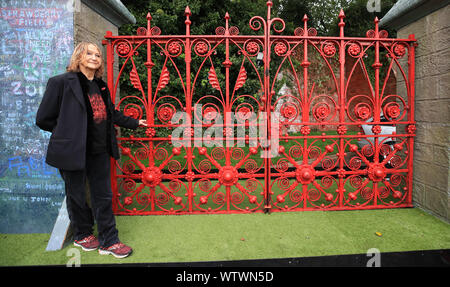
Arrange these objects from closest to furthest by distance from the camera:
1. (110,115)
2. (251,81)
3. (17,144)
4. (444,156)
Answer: (110,115) < (17,144) < (444,156) < (251,81)

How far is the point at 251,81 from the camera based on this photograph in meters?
8.38

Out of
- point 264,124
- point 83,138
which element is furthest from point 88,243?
point 264,124

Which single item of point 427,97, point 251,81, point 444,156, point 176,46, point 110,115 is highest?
point 251,81

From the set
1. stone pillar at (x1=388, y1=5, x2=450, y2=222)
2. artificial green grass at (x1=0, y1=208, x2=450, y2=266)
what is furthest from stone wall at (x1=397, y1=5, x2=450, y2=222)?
artificial green grass at (x1=0, y1=208, x2=450, y2=266)

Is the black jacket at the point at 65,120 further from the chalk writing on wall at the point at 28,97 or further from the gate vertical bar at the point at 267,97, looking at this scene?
the gate vertical bar at the point at 267,97

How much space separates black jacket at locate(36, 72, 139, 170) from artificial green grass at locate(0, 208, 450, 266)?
917 mm

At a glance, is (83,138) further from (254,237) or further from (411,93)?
(411,93)

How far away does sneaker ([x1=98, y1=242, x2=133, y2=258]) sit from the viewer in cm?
240

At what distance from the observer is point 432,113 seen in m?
3.18

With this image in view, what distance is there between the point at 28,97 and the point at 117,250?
72.8 inches

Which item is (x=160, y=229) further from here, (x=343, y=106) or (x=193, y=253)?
(x=343, y=106)
